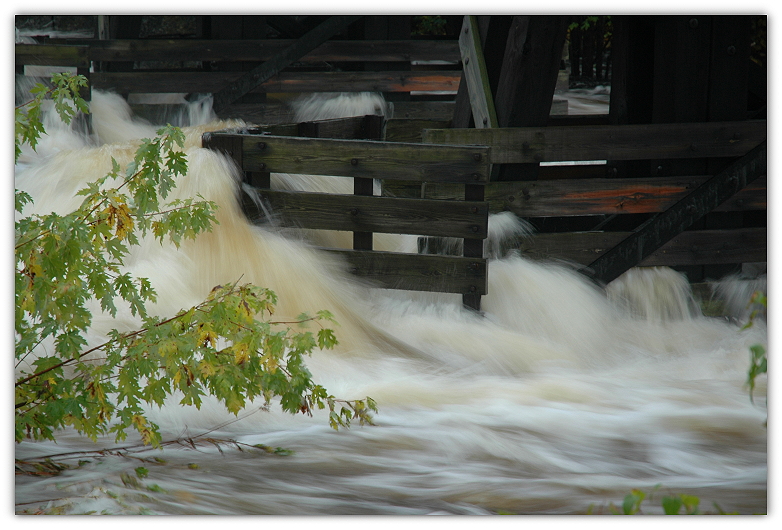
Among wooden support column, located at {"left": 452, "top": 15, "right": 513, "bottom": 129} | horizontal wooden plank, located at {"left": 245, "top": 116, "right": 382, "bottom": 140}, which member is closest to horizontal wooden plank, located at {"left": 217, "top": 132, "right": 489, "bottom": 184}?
horizontal wooden plank, located at {"left": 245, "top": 116, "right": 382, "bottom": 140}

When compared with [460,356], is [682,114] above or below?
above

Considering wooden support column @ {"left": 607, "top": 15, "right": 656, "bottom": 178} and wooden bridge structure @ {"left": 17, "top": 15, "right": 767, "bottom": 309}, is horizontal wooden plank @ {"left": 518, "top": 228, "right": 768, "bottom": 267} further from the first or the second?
wooden support column @ {"left": 607, "top": 15, "right": 656, "bottom": 178}

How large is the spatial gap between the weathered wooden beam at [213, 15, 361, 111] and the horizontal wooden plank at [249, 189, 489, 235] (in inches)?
39.4

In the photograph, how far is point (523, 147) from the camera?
379cm

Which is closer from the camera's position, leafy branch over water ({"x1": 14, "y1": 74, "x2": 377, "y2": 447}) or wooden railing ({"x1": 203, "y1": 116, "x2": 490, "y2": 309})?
leafy branch over water ({"x1": 14, "y1": 74, "x2": 377, "y2": 447})

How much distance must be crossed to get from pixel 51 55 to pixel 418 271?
6.11 ft

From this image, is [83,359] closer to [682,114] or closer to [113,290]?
[113,290]

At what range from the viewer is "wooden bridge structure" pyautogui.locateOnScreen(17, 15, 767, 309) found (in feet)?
11.4

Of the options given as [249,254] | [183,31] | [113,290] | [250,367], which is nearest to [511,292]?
[249,254]

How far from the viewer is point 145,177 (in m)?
2.48

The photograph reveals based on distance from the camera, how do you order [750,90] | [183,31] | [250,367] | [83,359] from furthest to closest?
1. [183,31]
2. [750,90]
3. [83,359]
4. [250,367]

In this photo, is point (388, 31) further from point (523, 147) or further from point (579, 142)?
point (579, 142)

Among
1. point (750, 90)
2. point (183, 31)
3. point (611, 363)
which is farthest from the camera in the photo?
point (183, 31)

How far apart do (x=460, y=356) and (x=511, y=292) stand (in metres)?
0.47
